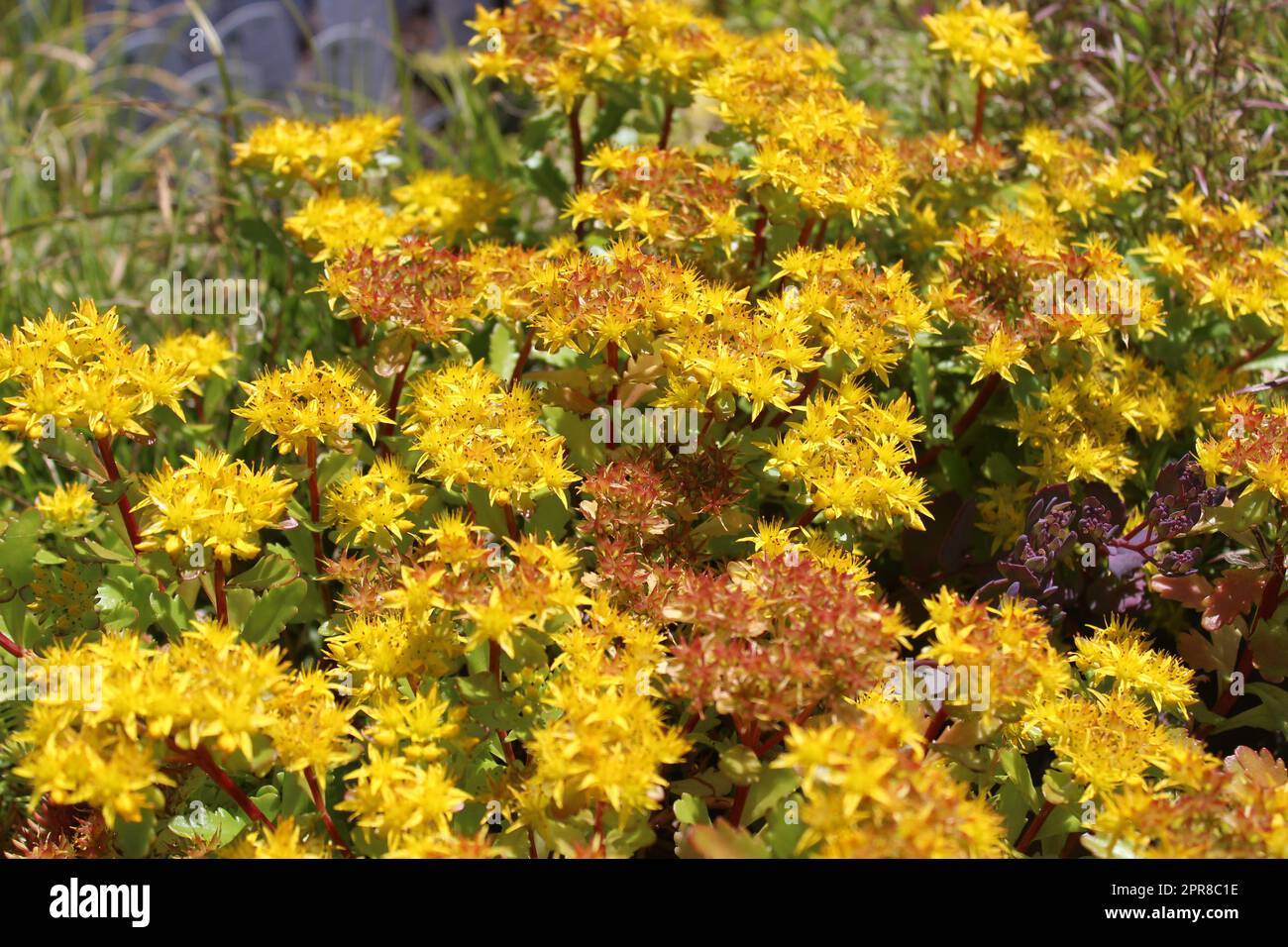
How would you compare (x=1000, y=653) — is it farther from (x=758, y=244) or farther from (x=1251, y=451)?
(x=758, y=244)

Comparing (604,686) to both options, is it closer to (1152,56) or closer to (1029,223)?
(1029,223)

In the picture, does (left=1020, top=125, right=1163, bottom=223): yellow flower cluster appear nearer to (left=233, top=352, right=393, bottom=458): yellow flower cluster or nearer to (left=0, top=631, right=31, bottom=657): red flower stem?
(left=233, top=352, right=393, bottom=458): yellow flower cluster

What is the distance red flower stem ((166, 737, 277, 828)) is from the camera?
4.99 ft

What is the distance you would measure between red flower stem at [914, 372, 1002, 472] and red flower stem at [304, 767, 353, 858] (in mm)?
1255

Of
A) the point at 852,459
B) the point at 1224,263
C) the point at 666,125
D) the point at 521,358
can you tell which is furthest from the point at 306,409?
the point at 1224,263

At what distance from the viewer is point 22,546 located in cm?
191

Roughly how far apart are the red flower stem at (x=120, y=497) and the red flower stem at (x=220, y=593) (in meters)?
0.14

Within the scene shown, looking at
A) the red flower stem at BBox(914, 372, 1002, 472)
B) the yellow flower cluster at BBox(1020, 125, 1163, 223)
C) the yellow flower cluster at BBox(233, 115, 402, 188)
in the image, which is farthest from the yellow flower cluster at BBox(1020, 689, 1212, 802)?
the yellow flower cluster at BBox(233, 115, 402, 188)

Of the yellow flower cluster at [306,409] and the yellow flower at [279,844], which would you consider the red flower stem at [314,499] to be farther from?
the yellow flower at [279,844]

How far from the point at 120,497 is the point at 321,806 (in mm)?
622

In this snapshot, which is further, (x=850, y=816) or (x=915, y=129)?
(x=915, y=129)

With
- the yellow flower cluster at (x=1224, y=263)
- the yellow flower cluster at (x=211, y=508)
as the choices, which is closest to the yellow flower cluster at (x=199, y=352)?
the yellow flower cluster at (x=211, y=508)

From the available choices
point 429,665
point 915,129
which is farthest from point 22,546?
point 915,129

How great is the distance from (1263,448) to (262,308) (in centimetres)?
242
